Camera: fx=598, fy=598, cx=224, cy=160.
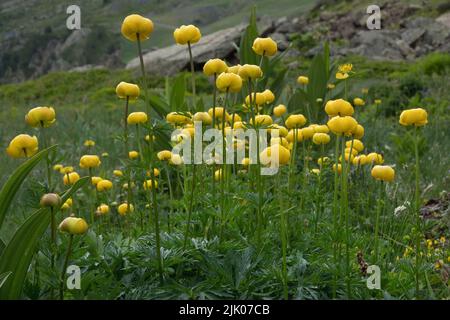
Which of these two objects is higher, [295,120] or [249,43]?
[249,43]

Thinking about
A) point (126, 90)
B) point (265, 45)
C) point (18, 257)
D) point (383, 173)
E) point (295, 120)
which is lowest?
point (18, 257)

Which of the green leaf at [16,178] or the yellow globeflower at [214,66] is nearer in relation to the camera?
the green leaf at [16,178]

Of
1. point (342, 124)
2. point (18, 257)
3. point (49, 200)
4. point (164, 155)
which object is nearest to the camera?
point (49, 200)

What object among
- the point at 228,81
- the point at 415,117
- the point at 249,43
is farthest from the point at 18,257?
the point at 249,43

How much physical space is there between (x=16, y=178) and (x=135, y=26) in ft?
1.66

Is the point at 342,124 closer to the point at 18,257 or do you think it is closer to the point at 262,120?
the point at 262,120

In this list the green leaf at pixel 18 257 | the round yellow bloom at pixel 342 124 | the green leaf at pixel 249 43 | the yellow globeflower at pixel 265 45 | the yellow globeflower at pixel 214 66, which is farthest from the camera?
the green leaf at pixel 249 43

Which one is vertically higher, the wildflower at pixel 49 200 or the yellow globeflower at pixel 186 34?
the yellow globeflower at pixel 186 34

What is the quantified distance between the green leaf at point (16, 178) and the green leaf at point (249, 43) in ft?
8.58

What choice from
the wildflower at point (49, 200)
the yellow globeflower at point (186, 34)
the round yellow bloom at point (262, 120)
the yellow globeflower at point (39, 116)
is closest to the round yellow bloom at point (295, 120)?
the round yellow bloom at point (262, 120)

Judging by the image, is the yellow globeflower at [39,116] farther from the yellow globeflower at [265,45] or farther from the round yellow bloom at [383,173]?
the round yellow bloom at [383,173]

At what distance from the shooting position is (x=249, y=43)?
404 cm

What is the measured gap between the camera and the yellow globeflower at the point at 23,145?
1.69m
